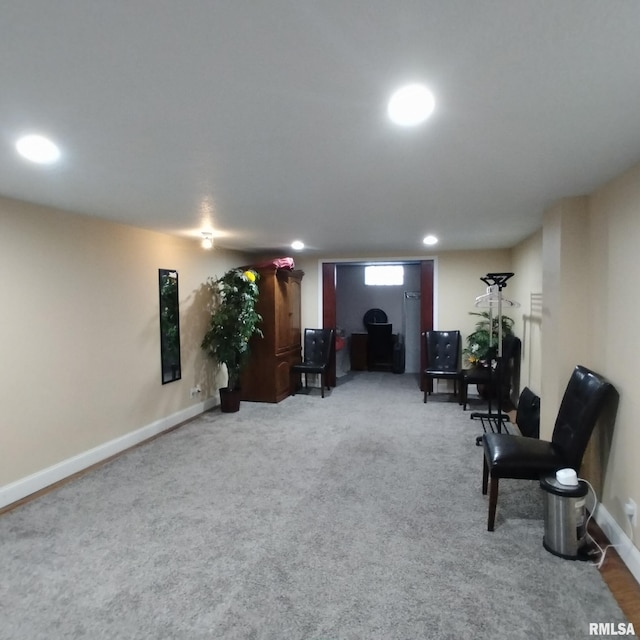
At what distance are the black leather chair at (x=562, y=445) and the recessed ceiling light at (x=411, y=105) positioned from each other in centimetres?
180

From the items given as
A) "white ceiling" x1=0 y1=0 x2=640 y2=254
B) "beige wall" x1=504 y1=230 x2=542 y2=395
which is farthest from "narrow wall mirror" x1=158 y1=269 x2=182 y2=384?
"beige wall" x1=504 y1=230 x2=542 y2=395

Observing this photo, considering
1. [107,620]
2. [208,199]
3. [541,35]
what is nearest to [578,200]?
[541,35]

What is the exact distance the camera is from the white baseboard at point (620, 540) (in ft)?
6.58

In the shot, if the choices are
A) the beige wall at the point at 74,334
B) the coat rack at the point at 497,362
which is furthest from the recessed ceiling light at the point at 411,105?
the coat rack at the point at 497,362

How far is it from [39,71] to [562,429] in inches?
122

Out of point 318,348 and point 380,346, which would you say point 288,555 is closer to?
point 318,348

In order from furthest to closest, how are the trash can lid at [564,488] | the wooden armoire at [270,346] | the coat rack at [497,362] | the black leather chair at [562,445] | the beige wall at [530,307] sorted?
the wooden armoire at [270,346], the coat rack at [497,362], the beige wall at [530,307], the black leather chair at [562,445], the trash can lid at [564,488]

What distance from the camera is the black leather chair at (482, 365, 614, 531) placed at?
7.39 ft

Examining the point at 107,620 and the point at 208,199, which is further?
the point at 208,199

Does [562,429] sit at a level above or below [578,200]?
below

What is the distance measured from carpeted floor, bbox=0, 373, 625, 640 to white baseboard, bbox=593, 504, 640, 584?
0.20 metres

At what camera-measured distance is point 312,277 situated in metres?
6.51

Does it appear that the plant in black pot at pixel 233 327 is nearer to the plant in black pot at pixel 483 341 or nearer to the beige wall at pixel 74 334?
the beige wall at pixel 74 334

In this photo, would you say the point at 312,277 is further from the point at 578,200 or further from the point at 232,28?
the point at 232,28
